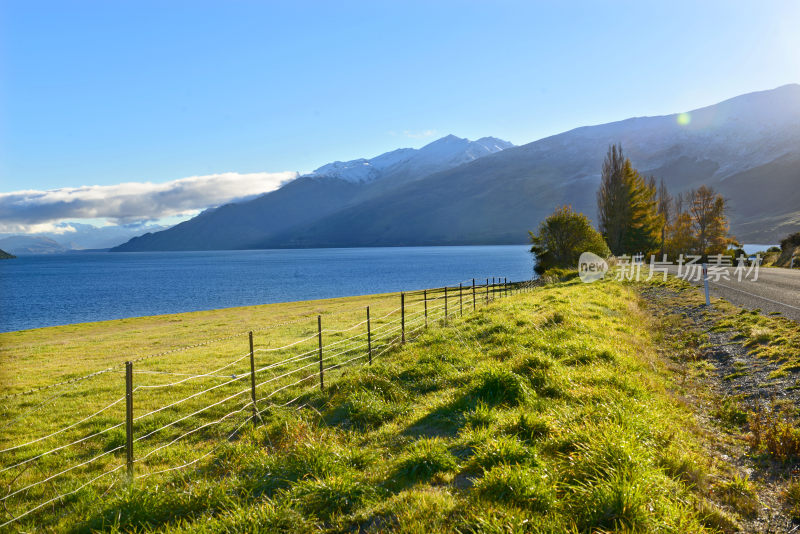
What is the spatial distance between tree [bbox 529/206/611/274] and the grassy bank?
3658 centimetres

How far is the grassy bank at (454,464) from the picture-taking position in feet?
14.0

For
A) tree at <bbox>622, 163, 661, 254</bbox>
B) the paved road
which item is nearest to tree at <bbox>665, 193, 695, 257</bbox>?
tree at <bbox>622, 163, 661, 254</bbox>

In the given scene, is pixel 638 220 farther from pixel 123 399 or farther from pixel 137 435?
pixel 137 435

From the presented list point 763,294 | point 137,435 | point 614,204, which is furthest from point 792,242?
point 137,435

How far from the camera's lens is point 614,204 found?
5756 cm

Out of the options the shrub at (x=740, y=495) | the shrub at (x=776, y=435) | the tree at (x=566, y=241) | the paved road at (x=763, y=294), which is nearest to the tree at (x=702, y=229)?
the tree at (x=566, y=241)

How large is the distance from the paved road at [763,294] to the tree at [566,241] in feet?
59.2

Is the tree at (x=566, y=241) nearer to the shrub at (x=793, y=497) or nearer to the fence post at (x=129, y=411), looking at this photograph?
the shrub at (x=793, y=497)

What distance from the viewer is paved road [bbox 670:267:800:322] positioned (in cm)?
1482

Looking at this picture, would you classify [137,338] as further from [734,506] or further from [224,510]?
[734,506]

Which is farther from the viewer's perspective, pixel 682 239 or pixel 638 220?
pixel 682 239

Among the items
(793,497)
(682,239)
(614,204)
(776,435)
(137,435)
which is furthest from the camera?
(682,239)

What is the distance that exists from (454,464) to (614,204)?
5970 centimetres

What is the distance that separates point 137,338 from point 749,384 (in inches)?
1147
